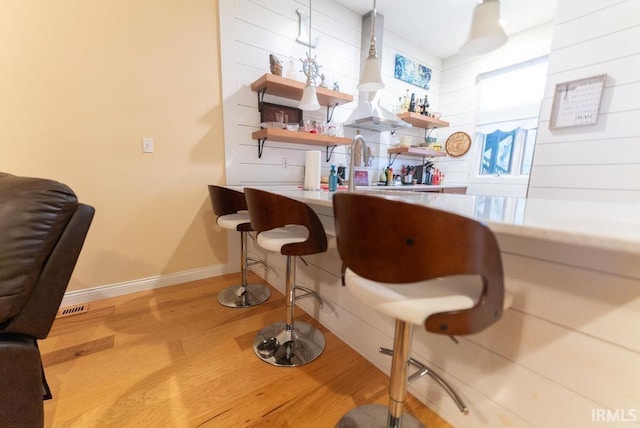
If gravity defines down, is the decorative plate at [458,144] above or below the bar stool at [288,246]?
above

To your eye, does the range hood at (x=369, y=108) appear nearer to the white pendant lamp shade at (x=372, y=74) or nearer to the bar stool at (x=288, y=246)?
the white pendant lamp shade at (x=372, y=74)

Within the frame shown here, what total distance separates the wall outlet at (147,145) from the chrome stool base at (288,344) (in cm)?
159

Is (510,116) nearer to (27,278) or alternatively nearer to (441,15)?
(441,15)

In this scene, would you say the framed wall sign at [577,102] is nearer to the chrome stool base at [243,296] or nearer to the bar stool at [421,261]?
the bar stool at [421,261]

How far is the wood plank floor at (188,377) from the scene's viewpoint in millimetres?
1045

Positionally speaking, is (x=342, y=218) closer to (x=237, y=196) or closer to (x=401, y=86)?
(x=237, y=196)

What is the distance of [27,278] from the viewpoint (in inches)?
29.3

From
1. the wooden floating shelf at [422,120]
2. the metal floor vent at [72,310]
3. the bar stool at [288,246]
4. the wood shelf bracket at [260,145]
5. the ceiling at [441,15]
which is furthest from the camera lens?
the wooden floating shelf at [422,120]

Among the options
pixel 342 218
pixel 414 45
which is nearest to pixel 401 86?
pixel 414 45

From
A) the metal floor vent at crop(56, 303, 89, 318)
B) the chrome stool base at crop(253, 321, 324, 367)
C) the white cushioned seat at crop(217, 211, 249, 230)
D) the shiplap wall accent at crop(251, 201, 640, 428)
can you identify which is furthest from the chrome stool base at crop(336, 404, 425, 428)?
the metal floor vent at crop(56, 303, 89, 318)

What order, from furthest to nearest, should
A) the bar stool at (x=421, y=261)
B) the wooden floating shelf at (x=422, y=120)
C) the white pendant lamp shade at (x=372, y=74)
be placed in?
the wooden floating shelf at (x=422, y=120) → the white pendant lamp shade at (x=372, y=74) → the bar stool at (x=421, y=261)

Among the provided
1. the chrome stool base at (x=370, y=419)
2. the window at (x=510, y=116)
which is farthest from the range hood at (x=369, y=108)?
the chrome stool base at (x=370, y=419)

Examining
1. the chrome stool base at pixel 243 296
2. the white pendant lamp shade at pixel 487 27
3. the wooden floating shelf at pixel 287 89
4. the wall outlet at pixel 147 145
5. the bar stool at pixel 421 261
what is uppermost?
the wooden floating shelf at pixel 287 89

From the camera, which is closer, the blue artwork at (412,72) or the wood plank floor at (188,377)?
the wood plank floor at (188,377)
